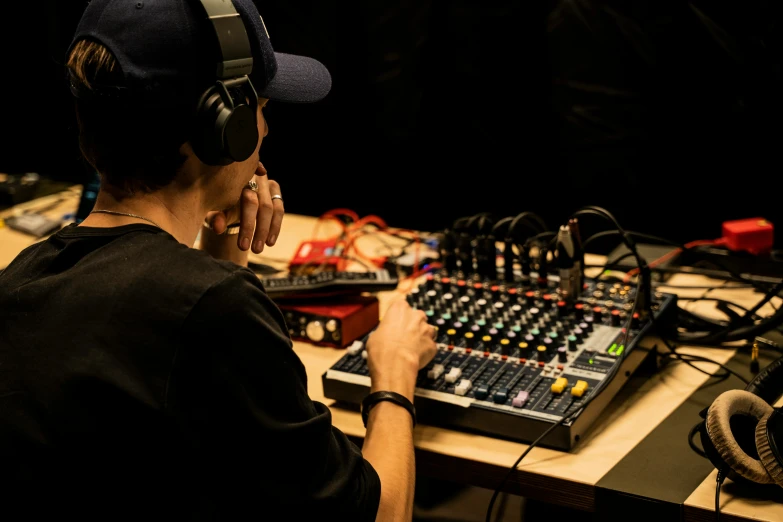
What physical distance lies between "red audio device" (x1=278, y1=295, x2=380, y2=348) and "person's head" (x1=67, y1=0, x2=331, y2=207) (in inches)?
22.7

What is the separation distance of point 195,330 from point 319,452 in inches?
8.0

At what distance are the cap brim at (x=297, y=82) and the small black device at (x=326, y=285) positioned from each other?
19.0 inches

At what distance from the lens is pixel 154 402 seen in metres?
0.88

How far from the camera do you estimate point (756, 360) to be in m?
1.42

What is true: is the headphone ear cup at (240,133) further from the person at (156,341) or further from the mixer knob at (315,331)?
the mixer knob at (315,331)

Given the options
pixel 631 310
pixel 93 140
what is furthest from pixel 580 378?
pixel 93 140

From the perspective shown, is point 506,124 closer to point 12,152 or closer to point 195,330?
point 195,330

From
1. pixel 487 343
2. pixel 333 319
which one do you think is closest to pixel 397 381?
pixel 487 343

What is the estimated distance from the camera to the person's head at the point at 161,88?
0.98 meters

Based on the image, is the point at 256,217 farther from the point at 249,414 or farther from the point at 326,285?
the point at 249,414

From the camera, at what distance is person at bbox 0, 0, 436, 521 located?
2.92 feet

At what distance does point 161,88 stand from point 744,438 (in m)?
0.89

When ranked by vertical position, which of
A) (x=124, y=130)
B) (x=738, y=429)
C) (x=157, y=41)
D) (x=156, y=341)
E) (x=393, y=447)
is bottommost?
(x=393, y=447)

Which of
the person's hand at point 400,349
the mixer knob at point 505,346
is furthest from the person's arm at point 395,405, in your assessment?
the mixer knob at point 505,346
